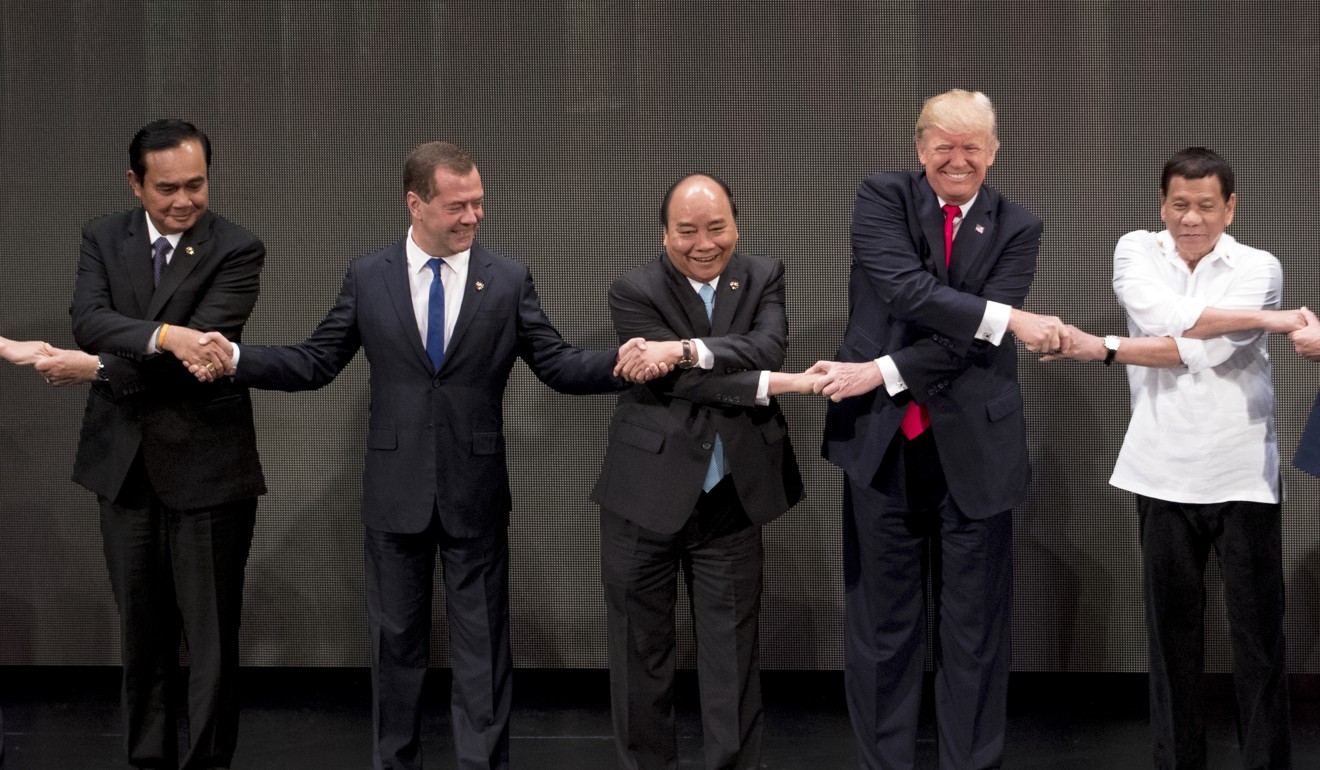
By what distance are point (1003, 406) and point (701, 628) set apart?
90cm

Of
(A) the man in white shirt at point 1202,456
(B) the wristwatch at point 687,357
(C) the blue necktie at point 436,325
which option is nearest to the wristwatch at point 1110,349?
(A) the man in white shirt at point 1202,456

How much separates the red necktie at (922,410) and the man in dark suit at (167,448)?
167 cm

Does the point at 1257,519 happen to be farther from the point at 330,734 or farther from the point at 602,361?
the point at 330,734

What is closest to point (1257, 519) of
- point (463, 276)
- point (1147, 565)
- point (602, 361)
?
point (1147, 565)

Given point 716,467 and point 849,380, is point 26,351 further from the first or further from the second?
point 849,380

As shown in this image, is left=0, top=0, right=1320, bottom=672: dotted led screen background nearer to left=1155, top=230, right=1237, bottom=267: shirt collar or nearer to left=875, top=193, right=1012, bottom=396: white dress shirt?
left=1155, top=230, right=1237, bottom=267: shirt collar

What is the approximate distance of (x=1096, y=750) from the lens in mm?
3902

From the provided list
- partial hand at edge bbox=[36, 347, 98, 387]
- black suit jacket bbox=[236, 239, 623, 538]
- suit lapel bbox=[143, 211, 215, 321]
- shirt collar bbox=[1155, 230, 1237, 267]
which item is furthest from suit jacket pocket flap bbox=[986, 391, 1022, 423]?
partial hand at edge bbox=[36, 347, 98, 387]

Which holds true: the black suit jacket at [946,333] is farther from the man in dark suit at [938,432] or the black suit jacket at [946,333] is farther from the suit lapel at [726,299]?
the suit lapel at [726,299]

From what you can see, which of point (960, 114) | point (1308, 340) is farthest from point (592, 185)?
point (1308, 340)

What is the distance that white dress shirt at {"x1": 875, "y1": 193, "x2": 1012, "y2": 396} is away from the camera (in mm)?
3168

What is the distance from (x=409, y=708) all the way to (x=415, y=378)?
83cm

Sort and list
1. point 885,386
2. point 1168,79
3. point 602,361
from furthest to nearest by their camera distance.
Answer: point 1168,79 → point 602,361 → point 885,386

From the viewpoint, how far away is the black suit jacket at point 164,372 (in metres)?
3.40
